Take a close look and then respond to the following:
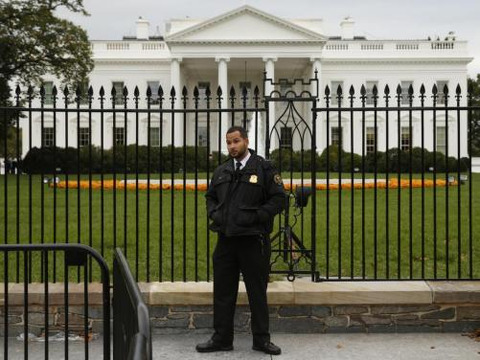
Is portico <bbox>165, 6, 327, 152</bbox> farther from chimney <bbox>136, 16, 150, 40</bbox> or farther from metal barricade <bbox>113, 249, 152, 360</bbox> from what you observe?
metal barricade <bbox>113, 249, 152, 360</bbox>

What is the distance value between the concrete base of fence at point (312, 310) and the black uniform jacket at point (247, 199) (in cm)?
99

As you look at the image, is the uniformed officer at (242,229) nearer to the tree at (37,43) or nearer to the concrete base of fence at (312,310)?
the concrete base of fence at (312,310)

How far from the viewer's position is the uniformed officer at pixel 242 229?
5.04 m

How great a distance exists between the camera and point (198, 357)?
5211 millimetres

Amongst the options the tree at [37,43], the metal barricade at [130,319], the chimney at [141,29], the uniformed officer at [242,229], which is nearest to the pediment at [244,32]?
the chimney at [141,29]

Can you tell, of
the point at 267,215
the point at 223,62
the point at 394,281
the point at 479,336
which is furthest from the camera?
the point at 223,62

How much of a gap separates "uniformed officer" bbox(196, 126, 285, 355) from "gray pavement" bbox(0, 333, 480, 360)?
162 mm

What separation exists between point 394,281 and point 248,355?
1764 millimetres

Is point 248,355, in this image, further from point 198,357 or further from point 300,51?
point 300,51

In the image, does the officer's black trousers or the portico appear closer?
the officer's black trousers

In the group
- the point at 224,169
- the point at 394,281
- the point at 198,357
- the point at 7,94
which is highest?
the point at 7,94

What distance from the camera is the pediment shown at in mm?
51812

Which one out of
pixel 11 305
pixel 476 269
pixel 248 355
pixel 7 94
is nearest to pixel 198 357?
pixel 248 355

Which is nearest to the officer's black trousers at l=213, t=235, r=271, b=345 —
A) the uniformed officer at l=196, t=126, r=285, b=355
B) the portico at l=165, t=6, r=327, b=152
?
the uniformed officer at l=196, t=126, r=285, b=355
